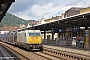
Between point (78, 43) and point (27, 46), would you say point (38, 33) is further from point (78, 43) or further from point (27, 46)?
point (78, 43)

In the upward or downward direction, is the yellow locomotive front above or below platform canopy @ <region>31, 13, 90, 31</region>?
below

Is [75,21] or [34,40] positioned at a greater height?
[75,21]

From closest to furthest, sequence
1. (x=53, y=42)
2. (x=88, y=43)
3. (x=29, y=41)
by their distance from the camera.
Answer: (x=29, y=41), (x=88, y=43), (x=53, y=42)

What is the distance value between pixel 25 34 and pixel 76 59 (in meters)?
12.5

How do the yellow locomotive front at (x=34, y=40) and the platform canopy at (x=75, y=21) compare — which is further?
the yellow locomotive front at (x=34, y=40)

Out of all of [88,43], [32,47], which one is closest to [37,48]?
[32,47]

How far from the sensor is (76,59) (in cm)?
2083

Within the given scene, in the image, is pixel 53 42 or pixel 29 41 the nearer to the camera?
pixel 29 41

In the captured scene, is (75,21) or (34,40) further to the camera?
(75,21)

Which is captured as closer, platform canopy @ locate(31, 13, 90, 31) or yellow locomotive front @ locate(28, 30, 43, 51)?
platform canopy @ locate(31, 13, 90, 31)

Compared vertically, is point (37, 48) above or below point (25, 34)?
below

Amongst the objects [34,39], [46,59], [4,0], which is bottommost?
[46,59]

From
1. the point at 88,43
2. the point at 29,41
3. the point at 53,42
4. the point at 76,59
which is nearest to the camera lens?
the point at 76,59

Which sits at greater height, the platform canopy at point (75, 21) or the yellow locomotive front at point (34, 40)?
the platform canopy at point (75, 21)
